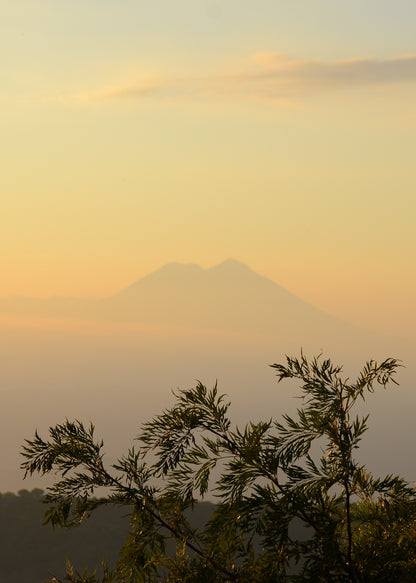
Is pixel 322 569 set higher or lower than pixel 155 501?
lower

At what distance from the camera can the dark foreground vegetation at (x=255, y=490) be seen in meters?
8.94

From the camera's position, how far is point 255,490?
912 cm

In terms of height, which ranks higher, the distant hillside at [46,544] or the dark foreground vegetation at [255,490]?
the distant hillside at [46,544]

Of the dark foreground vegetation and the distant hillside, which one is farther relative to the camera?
the distant hillside

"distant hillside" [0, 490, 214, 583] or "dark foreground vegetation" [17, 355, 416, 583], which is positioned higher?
"distant hillside" [0, 490, 214, 583]

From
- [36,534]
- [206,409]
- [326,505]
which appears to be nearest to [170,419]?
[206,409]

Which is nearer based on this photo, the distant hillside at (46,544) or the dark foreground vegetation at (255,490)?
the dark foreground vegetation at (255,490)

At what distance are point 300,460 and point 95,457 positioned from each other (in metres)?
1.97

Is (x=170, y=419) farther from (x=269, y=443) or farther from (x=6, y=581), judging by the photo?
(x=6, y=581)

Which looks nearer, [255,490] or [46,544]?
[255,490]

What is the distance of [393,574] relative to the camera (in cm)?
904

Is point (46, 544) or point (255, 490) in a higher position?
point (46, 544)

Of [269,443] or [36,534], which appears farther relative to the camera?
[36,534]

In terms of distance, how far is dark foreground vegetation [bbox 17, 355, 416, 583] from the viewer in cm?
894
